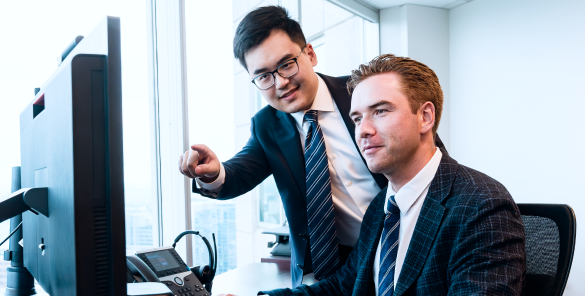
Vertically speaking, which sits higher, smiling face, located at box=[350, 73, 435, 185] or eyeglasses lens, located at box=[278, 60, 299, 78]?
eyeglasses lens, located at box=[278, 60, 299, 78]

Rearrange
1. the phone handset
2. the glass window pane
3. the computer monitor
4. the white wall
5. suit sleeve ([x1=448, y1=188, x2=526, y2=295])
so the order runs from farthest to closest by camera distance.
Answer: the white wall → the glass window pane → the phone handset → suit sleeve ([x1=448, y1=188, x2=526, y2=295]) → the computer monitor

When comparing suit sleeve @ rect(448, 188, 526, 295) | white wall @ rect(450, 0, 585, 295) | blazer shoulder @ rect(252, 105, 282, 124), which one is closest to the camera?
suit sleeve @ rect(448, 188, 526, 295)

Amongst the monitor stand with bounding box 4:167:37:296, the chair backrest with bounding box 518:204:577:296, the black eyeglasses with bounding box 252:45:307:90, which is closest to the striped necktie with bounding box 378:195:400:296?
the chair backrest with bounding box 518:204:577:296

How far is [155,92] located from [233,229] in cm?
120

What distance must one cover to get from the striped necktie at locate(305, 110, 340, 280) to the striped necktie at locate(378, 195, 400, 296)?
0.28 metres

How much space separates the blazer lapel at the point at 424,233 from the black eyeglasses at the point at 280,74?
649mm

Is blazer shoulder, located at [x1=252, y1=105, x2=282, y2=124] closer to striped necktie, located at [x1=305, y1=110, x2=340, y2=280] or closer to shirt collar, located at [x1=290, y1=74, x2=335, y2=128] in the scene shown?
shirt collar, located at [x1=290, y1=74, x2=335, y2=128]

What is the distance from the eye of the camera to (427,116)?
4.15 feet

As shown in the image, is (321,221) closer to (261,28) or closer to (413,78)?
(413,78)

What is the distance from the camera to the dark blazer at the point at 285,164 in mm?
1568

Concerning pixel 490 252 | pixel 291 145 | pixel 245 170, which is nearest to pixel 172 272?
pixel 245 170

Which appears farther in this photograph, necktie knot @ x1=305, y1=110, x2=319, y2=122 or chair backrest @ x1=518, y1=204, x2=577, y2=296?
necktie knot @ x1=305, y1=110, x2=319, y2=122

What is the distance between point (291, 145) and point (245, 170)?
21cm

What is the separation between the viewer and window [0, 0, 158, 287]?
5.20ft
